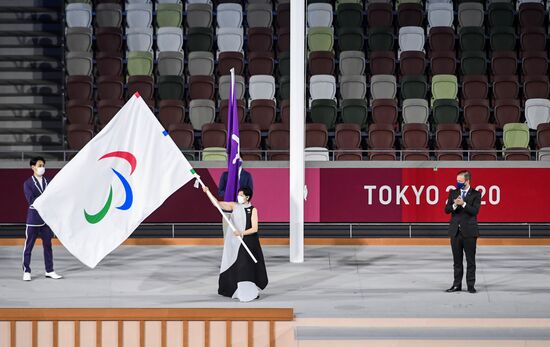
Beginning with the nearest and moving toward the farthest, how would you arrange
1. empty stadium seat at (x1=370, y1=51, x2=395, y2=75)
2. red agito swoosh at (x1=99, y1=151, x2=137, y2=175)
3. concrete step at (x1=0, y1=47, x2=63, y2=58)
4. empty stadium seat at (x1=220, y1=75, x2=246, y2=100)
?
red agito swoosh at (x1=99, y1=151, x2=137, y2=175) → empty stadium seat at (x1=220, y1=75, x2=246, y2=100) → empty stadium seat at (x1=370, y1=51, x2=395, y2=75) → concrete step at (x1=0, y1=47, x2=63, y2=58)

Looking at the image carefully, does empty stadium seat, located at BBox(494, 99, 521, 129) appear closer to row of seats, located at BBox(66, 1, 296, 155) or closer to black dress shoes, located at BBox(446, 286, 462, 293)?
row of seats, located at BBox(66, 1, 296, 155)

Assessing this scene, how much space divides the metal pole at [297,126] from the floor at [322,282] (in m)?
0.43

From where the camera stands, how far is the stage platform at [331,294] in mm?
9500

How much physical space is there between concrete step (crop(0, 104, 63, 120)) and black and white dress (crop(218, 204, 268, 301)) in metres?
7.57

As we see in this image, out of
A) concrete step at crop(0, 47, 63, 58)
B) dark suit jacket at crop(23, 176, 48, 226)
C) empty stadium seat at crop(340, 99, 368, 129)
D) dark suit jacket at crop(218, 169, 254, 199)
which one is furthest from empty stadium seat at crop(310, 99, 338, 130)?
dark suit jacket at crop(23, 176, 48, 226)

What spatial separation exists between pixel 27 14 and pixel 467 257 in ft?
34.5

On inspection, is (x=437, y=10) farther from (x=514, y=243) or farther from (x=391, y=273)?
(x=391, y=273)

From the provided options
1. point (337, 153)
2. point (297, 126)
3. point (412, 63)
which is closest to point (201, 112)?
point (337, 153)

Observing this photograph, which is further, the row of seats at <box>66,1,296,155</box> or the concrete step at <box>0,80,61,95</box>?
the concrete step at <box>0,80,61,95</box>

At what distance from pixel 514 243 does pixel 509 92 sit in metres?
3.69

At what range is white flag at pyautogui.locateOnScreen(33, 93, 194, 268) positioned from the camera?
33.5ft

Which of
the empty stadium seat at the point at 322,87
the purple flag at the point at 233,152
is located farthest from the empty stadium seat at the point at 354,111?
the purple flag at the point at 233,152

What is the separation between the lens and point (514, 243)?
1471 cm

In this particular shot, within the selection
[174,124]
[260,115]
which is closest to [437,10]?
[260,115]
